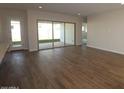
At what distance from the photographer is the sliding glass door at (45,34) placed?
23.8 ft

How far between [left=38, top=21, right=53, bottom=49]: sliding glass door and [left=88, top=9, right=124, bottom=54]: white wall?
286 cm

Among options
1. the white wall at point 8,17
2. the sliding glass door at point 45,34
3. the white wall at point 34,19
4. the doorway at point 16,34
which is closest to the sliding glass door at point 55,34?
the sliding glass door at point 45,34

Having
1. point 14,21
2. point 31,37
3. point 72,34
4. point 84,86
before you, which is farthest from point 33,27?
point 84,86

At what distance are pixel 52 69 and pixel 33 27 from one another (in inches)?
147

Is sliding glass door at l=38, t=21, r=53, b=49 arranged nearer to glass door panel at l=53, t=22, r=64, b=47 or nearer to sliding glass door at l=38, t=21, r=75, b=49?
sliding glass door at l=38, t=21, r=75, b=49

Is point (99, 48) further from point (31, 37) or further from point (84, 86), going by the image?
point (84, 86)

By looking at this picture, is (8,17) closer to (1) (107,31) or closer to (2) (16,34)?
(2) (16,34)

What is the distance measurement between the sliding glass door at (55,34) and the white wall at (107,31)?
1485 mm

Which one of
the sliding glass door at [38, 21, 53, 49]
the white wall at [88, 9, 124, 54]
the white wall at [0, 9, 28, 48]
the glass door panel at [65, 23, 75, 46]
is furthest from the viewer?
the glass door panel at [65, 23, 75, 46]

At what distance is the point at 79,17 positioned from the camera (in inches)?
346

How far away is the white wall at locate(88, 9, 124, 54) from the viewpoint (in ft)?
19.4

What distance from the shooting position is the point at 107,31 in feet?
21.9

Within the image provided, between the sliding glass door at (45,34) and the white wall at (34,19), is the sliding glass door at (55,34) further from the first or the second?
the white wall at (34,19)

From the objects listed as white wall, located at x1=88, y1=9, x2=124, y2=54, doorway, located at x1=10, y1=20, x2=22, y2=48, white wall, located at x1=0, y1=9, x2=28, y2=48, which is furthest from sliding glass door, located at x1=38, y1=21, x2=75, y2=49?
white wall, located at x1=88, y1=9, x2=124, y2=54
